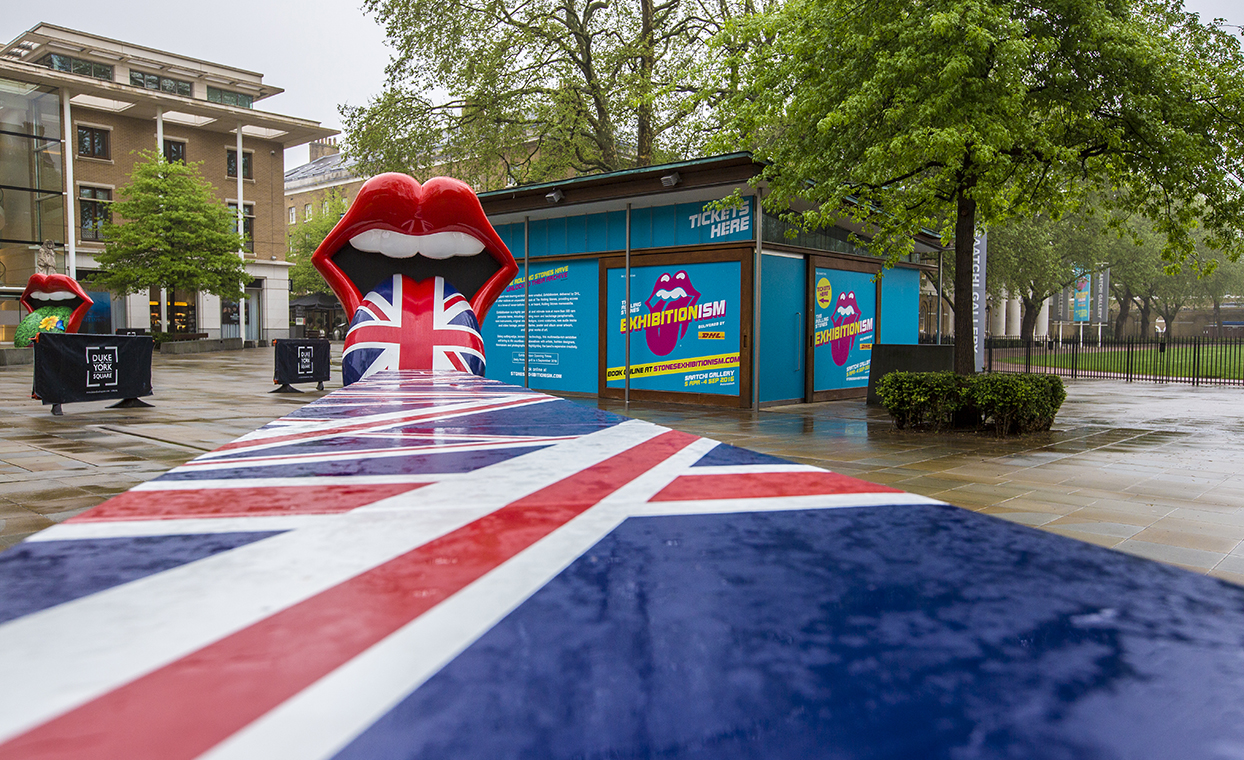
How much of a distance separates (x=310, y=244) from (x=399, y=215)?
170 ft

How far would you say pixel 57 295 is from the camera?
15.3m

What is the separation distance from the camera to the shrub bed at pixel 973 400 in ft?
33.2

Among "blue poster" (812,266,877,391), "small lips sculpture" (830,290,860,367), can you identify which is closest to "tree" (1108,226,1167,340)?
"blue poster" (812,266,877,391)

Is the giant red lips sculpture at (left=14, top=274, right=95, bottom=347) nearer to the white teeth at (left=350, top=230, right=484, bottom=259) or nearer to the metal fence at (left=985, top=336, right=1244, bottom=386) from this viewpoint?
the white teeth at (left=350, top=230, right=484, bottom=259)

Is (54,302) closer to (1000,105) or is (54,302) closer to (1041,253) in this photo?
(1000,105)

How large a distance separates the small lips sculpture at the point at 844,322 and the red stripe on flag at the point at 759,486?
1469 centimetres

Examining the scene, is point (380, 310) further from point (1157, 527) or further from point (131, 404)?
point (131, 404)

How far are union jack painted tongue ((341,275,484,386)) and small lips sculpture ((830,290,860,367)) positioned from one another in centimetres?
1028

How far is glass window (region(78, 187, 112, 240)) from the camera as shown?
117 ft

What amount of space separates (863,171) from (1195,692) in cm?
992

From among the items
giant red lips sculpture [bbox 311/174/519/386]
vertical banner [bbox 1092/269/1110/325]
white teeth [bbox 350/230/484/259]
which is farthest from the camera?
vertical banner [bbox 1092/269/1110/325]

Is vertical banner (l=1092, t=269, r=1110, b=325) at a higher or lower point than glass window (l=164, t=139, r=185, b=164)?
lower

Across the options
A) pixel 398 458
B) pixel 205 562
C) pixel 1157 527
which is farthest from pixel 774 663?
pixel 1157 527

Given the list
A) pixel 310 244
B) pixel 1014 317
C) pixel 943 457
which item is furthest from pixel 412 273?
pixel 1014 317
